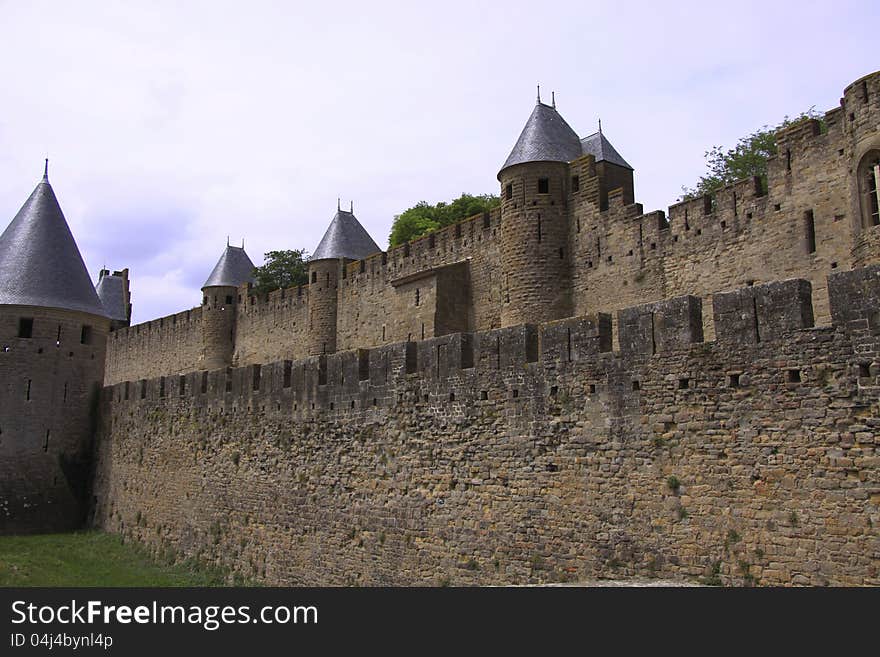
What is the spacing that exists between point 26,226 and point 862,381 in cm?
2106

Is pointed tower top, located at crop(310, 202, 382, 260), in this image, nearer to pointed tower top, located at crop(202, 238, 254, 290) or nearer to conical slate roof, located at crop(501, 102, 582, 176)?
pointed tower top, located at crop(202, 238, 254, 290)

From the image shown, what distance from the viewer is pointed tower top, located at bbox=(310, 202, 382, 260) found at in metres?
32.6

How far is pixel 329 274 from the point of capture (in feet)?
105

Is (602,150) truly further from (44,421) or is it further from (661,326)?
(44,421)

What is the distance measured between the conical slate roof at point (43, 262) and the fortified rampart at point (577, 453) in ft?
28.1

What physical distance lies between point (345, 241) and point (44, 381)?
14.9 metres

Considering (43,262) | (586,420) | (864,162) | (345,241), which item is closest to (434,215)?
(345,241)

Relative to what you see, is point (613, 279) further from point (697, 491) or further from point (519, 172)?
point (697, 491)

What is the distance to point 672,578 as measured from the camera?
26.2ft

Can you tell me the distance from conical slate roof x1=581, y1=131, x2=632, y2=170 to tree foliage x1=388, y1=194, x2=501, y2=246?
527 inches

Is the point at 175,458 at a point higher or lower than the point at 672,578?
higher

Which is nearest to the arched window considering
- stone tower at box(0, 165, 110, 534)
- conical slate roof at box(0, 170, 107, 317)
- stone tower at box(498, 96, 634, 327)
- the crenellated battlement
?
stone tower at box(498, 96, 634, 327)

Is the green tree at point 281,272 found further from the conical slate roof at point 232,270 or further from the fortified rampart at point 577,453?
the fortified rampart at point 577,453
